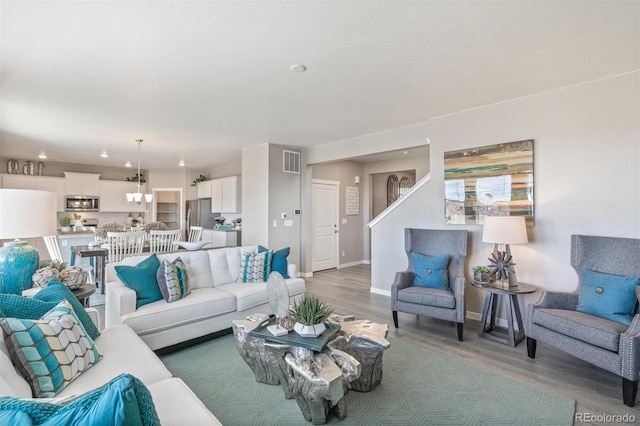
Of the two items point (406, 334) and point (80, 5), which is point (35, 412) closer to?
point (80, 5)

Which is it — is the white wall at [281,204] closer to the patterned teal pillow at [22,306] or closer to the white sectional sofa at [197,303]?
the white sectional sofa at [197,303]

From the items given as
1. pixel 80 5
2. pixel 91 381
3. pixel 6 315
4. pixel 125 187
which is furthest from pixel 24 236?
pixel 125 187

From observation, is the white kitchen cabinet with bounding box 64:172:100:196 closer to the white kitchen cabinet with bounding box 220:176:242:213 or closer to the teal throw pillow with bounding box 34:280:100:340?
the white kitchen cabinet with bounding box 220:176:242:213

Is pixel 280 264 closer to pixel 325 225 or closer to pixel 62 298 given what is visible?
pixel 62 298

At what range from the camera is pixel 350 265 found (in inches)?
297

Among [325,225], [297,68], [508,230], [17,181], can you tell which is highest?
[297,68]

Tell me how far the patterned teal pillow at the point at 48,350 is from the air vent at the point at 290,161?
14.9 ft

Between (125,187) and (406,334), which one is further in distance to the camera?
(125,187)

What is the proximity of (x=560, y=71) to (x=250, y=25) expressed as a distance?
273cm

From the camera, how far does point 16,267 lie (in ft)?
7.54

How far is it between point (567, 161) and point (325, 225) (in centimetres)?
454

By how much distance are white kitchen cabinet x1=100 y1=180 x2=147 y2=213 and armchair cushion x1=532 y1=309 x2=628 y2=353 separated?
29.9 feet

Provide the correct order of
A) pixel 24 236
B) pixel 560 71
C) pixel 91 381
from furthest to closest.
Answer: pixel 560 71
pixel 24 236
pixel 91 381

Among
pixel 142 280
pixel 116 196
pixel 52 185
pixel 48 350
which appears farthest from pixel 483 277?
pixel 52 185
